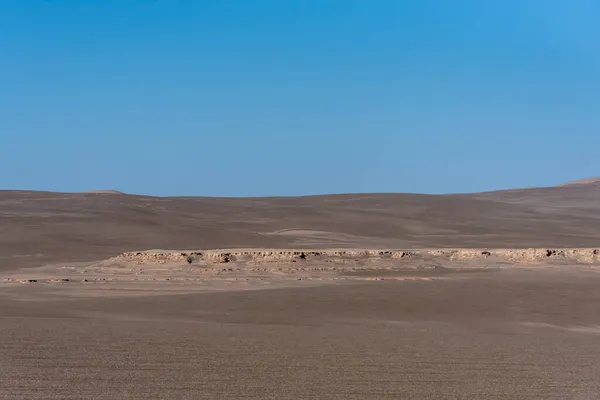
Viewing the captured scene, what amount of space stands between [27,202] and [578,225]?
38572 mm

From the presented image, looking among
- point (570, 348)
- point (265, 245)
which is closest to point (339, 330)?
point (570, 348)

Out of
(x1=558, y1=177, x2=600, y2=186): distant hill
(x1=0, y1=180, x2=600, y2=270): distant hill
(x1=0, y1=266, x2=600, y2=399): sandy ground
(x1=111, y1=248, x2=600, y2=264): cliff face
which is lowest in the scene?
(x1=0, y1=266, x2=600, y2=399): sandy ground

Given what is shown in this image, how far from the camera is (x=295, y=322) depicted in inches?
524


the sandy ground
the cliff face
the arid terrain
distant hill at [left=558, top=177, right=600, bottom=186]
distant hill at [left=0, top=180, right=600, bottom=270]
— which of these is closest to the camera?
the sandy ground

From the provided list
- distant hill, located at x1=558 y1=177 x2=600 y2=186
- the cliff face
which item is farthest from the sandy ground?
distant hill, located at x1=558 y1=177 x2=600 y2=186

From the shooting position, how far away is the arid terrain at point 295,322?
26.4ft

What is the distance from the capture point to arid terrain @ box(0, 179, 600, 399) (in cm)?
805

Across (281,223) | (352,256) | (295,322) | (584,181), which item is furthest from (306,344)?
(584,181)

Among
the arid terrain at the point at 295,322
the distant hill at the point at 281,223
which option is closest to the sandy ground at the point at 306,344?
the arid terrain at the point at 295,322

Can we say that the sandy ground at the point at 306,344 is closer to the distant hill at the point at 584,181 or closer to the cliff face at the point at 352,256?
the cliff face at the point at 352,256

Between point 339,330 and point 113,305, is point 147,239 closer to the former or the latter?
point 113,305

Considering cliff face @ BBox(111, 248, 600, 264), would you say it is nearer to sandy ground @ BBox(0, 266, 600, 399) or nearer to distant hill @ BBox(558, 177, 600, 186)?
sandy ground @ BBox(0, 266, 600, 399)

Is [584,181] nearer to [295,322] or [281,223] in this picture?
[281,223]

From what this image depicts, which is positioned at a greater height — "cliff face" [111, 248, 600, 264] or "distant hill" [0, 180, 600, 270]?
"distant hill" [0, 180, 600, 270]
